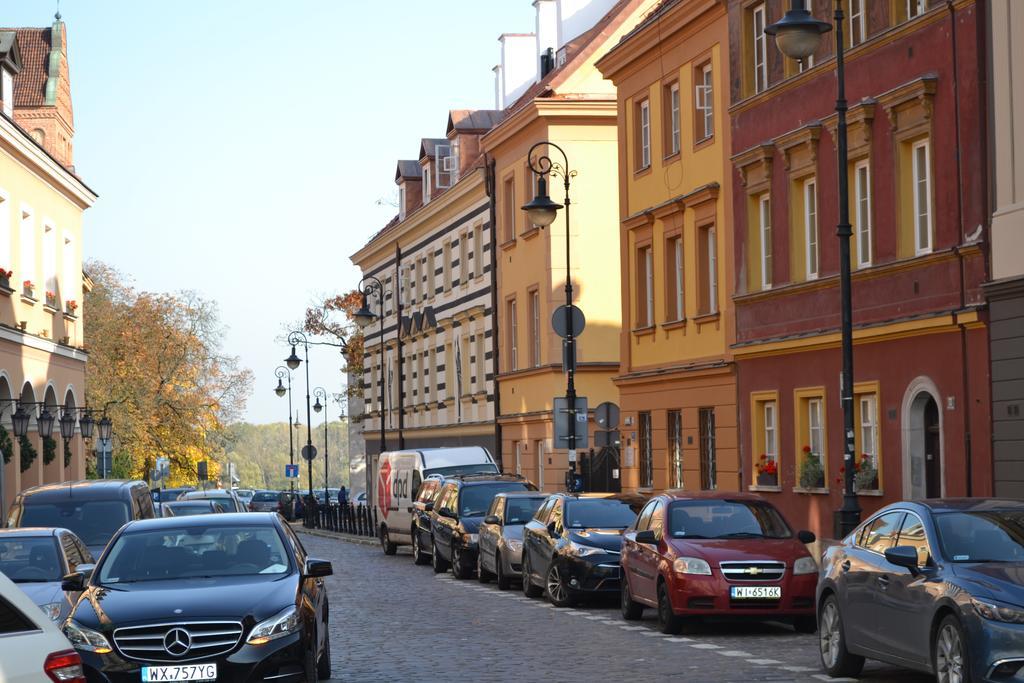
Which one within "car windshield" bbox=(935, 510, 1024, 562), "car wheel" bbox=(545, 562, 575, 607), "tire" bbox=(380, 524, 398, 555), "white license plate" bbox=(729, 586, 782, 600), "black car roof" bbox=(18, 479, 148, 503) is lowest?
"tire" bbox=(380, 524, 398, 555)

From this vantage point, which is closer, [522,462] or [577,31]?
[522,462]

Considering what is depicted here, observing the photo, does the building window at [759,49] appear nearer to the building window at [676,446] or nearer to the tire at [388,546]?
the building window at [676,446]

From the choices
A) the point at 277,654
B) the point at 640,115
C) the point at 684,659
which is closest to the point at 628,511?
the point at 684,659

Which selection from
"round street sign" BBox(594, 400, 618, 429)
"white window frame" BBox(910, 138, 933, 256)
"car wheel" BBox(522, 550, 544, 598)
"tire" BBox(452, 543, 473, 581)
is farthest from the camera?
"round street sign" BBox(594, 400, 618, 429)

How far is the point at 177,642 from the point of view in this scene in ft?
43.7

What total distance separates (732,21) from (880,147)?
765 cm

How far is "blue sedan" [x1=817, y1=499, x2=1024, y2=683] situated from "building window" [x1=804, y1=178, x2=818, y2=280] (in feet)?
53.8

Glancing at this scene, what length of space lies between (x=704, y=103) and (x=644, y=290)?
5.57 m

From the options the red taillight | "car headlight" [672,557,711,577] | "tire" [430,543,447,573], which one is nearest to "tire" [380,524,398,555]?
"tire" [430,543,447,573]

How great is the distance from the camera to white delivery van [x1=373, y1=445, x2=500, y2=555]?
1700 inches

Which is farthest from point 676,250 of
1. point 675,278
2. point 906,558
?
point 906,558

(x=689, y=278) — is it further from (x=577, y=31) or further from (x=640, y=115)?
(x=577, y=31)

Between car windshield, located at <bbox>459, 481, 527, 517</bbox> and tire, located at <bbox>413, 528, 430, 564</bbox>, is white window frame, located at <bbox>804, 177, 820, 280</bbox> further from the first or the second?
tire, located at <bbox>413, 528, 430, 564</bbox>

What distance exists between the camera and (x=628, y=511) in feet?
85.0
